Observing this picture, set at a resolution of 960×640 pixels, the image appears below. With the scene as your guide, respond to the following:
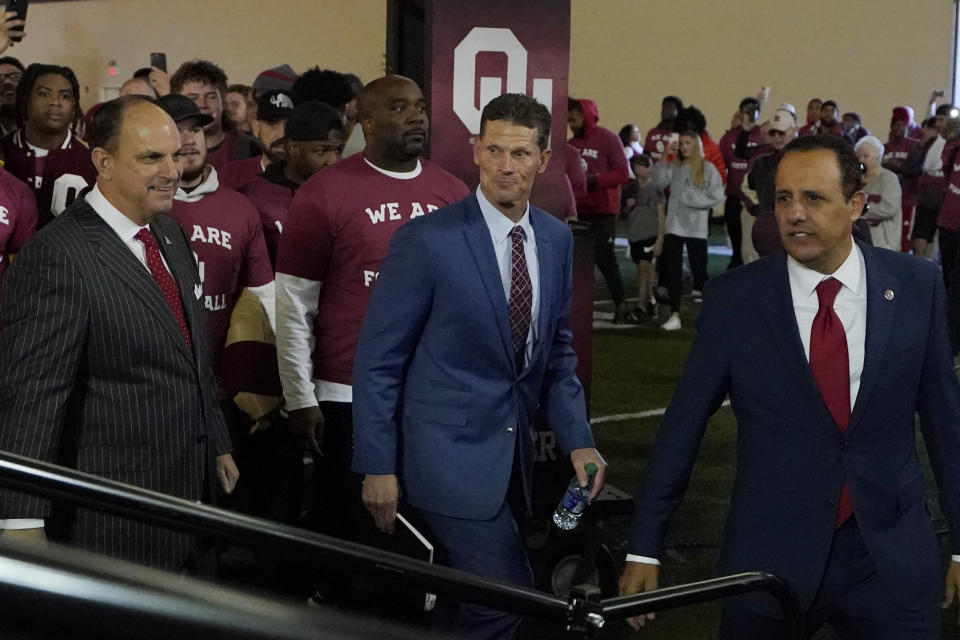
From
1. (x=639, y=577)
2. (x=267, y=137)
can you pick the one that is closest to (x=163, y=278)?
(x=639, y=577)

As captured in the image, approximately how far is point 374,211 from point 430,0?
91 cm

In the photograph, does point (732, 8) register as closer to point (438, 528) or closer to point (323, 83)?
point (323, 83)

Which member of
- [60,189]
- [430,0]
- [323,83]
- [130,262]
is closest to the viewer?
[130,262]

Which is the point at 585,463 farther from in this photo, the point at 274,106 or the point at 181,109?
the point at 274,106

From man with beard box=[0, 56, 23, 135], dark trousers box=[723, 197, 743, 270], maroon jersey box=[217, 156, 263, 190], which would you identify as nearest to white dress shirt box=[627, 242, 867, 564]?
maroon jersey box=[217, 156, 263, 190]

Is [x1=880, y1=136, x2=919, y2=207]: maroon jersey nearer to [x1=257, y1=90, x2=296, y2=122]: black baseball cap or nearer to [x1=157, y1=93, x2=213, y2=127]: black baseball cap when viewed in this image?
[x1=257, y1=90, x2=296, y2=122]: black baseball cap

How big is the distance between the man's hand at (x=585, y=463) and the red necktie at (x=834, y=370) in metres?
0.83

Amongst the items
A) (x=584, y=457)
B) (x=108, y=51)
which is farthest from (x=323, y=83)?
(x=108, y=51)

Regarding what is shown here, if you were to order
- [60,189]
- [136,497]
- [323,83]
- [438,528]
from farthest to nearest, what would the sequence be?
[323,83], [60,189], [438,528], [136,497]

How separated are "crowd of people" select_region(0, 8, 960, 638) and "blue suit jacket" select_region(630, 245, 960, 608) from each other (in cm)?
1

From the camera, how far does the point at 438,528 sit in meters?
3.57

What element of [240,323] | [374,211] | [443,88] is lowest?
[240,323]

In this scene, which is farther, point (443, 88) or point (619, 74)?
point (619, 74)

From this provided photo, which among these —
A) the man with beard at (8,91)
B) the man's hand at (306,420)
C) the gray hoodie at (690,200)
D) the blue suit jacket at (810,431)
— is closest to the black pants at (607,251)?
the gray hoodie at (690,200)
